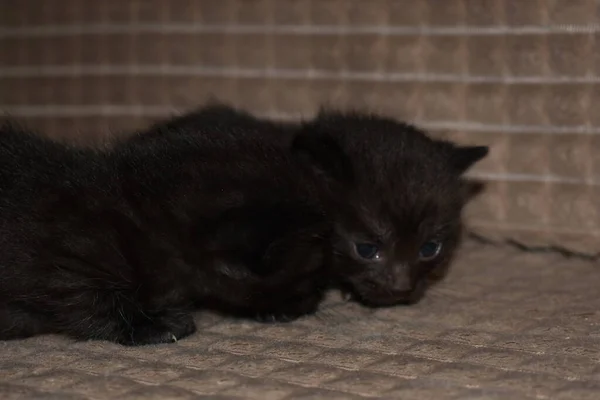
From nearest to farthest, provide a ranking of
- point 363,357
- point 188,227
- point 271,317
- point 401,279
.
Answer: point 363,357, point 188,227, point 271,317, point 401,279

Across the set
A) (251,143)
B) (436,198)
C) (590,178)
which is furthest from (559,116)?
(251,143)

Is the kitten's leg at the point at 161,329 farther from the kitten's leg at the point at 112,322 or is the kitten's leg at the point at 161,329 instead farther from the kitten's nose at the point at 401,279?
the kitten's nose at the point at 401,279

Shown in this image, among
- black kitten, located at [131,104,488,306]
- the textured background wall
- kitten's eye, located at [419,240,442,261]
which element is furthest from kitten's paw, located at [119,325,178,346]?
the textured background wall

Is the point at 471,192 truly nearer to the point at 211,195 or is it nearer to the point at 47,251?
the point at 211,195

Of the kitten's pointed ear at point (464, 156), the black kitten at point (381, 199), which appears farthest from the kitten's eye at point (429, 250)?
the kitten's pointed ear at point (464, 156)

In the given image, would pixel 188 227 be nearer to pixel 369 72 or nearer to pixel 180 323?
pixel 180 323

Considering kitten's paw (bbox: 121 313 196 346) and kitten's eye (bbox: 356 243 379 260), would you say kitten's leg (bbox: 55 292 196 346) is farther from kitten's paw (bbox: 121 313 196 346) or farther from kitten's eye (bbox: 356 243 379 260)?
kitten's eye (bbox: 356 243 379 260)

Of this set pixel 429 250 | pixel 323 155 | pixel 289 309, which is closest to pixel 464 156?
pixel 429 250
